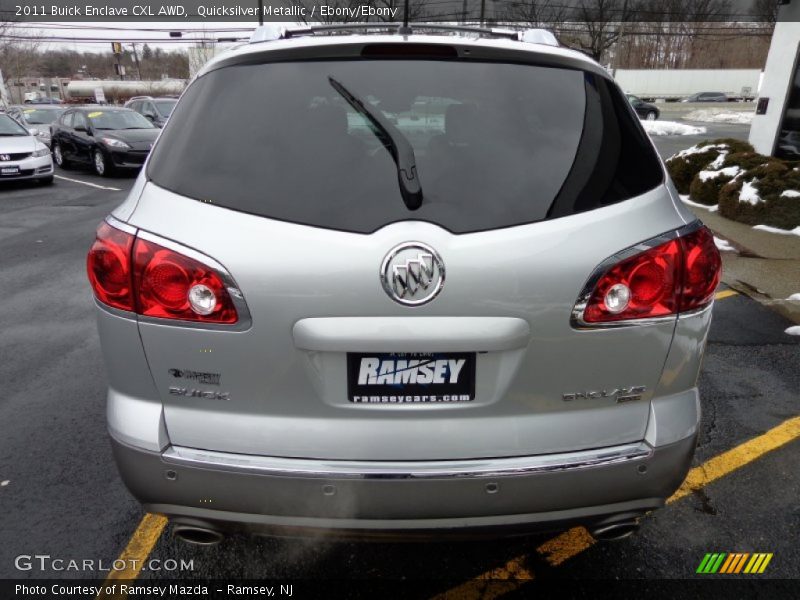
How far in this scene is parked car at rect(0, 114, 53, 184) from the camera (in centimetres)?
1243

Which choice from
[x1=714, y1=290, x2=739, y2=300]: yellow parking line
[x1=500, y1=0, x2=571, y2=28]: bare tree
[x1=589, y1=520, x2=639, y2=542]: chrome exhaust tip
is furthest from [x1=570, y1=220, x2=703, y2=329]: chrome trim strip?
[x1=500, y1=0, x2=571, y2=28]: bare tree

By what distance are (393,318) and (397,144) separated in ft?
1.75

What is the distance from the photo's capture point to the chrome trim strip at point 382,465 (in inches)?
66.1

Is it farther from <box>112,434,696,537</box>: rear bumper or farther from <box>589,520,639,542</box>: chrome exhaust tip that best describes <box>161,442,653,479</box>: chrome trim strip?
<box>589,520,639,542</box>: chrome exhaust tip

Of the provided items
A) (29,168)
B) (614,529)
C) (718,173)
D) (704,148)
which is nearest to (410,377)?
(614,529)

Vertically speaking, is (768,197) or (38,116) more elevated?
(768,197)

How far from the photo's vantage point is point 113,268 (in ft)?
5.75

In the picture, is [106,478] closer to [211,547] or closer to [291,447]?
[211,547]

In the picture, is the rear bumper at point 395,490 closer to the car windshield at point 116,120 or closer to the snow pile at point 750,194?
the snow pile at point 750,194

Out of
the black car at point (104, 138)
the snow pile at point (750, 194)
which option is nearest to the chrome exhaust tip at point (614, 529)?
the snow pile at point (750, 194)

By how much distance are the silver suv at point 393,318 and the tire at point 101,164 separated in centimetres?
1455

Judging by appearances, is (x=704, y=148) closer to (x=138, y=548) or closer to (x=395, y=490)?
(x=395, y=490)

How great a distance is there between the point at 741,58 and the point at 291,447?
8995 cm

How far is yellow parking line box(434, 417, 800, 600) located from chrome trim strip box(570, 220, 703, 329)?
1.15m
